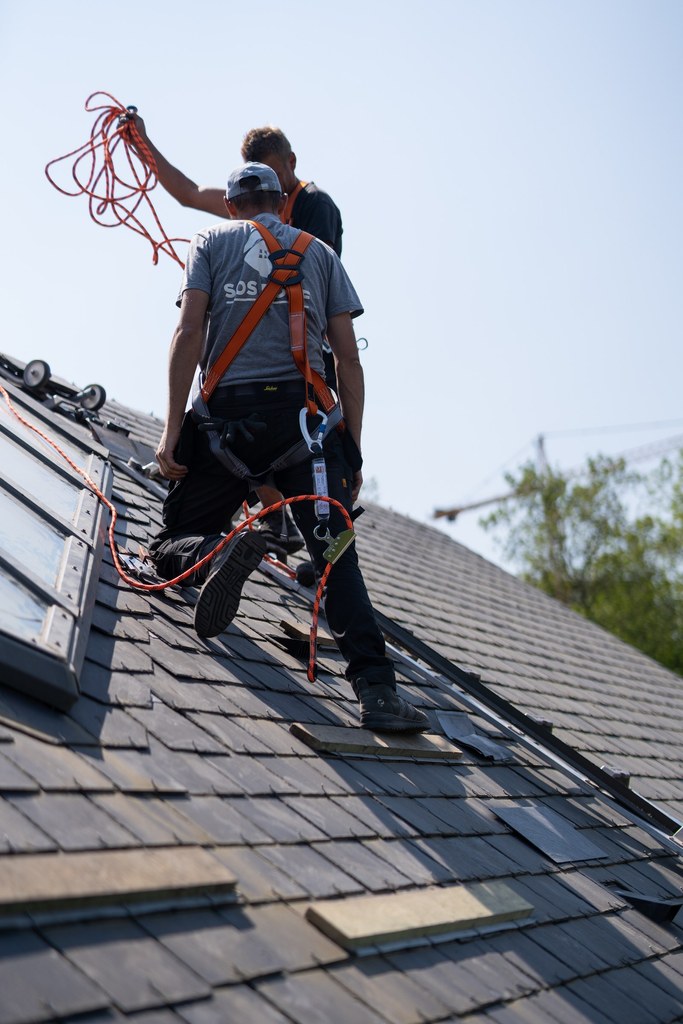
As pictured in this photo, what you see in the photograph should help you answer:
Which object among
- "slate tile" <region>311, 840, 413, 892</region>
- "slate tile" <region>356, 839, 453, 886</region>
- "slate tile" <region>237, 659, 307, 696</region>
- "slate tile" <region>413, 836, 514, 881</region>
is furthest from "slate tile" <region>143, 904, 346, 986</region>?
"slate tile" <region>237, 659, 307, 696</region>

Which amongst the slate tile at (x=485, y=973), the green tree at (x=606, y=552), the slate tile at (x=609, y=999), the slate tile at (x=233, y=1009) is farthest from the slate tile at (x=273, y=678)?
the green tree at (x=606, y=552)

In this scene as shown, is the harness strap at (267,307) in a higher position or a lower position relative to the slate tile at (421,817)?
higher

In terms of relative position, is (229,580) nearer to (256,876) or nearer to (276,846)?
(276,846)

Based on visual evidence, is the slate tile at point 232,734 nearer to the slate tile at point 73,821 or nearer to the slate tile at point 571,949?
the slate tile at point 73,821

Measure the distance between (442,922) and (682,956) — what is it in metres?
1.26

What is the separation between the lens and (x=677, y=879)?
14.3 ft

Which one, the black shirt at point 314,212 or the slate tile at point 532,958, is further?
the black shirt at point 314,212

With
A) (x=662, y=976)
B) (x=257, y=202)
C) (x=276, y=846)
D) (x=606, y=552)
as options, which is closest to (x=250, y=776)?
(x=276, y=846)

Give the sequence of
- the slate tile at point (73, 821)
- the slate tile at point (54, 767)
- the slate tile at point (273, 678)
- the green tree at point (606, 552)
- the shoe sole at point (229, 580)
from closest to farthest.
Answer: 1. the slate tile at point (73, 821)
2. the slate tile at point (54, 767)
3. the shoe sole at point (229, 580)
4. the slate tile at point (273, 678)
5. the green tree at point (606, 552)

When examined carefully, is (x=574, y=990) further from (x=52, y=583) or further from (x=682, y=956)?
(x=52, y=583)

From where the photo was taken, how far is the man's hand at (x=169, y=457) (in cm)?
398

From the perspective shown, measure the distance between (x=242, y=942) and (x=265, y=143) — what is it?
3769 millimetres

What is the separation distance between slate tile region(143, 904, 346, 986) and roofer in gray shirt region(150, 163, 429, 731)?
1.47 metres

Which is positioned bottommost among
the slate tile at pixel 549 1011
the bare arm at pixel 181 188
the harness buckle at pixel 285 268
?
the slate tile at pixel 549 1011
